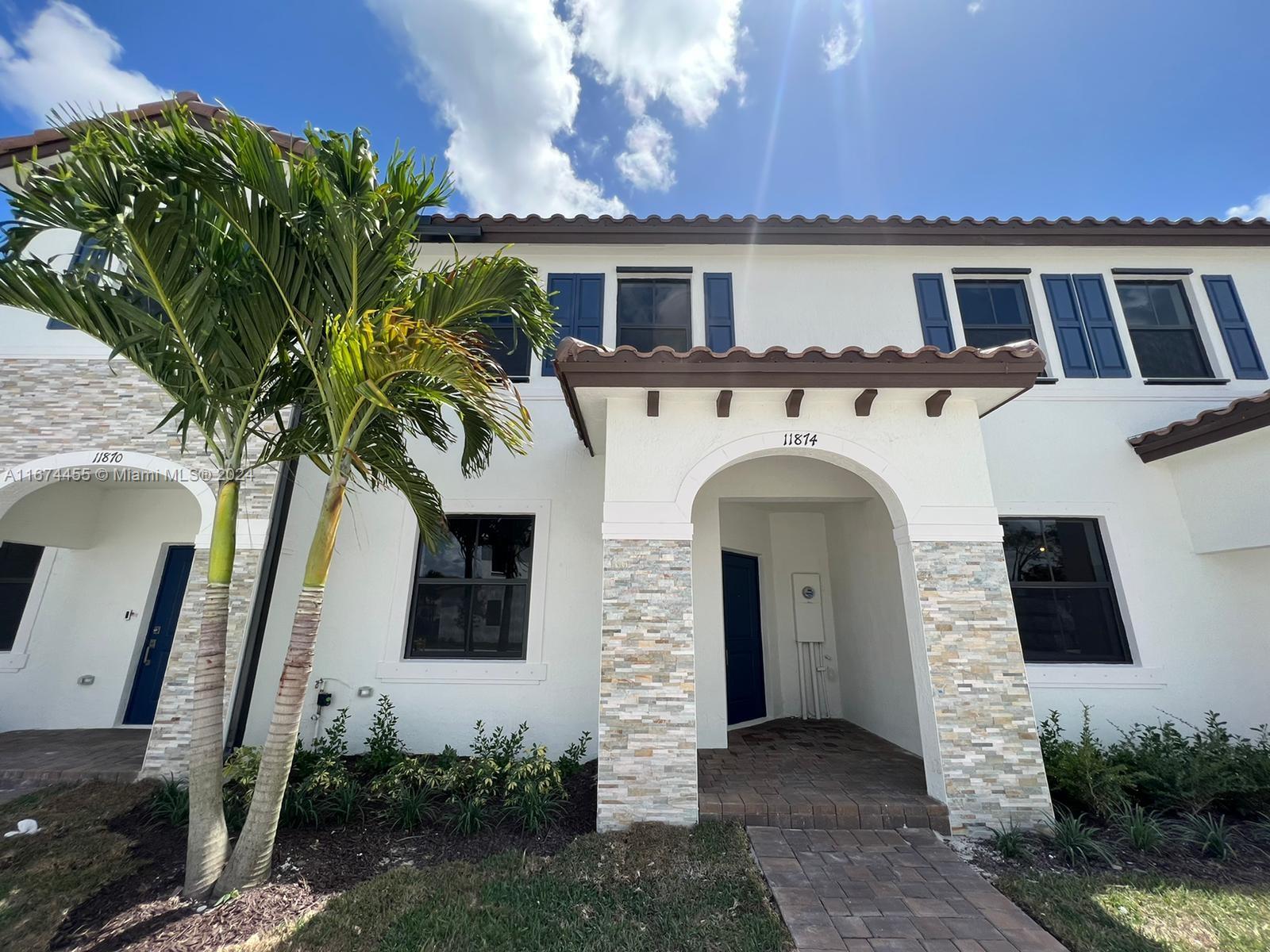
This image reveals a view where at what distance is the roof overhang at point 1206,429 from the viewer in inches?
215

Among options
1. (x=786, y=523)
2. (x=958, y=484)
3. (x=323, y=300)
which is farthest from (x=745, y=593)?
(x=323, y=300)

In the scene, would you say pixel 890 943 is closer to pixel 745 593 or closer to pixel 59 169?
pixel 745 593

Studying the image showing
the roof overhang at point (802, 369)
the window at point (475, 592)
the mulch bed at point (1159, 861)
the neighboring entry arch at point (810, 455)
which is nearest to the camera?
the mulch bed at point (1159, 861)

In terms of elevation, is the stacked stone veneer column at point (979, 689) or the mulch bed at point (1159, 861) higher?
the stacked stone veneer column at point (979, 689)

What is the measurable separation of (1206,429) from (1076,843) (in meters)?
4.92

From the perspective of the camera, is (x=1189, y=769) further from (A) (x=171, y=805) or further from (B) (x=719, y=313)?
(A) (x=171, y=805)

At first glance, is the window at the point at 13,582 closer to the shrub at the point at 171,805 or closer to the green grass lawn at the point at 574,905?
the shrub at the point at 171,805

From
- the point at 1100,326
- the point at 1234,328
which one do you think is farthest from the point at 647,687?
the point at 1234,328

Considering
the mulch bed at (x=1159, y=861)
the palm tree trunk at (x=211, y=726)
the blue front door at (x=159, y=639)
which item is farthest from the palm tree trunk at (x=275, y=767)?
the mulch bed at (x=1159, y=861)

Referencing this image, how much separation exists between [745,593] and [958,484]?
4013mm

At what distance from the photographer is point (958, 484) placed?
5.23 metres

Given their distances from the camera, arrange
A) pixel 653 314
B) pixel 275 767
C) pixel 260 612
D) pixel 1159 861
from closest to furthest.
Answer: pixel 275 767, pixel 1159 861, pixel 260 612, pixel 653 314

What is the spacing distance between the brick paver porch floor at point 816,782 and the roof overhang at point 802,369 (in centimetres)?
394

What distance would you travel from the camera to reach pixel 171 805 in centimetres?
476
